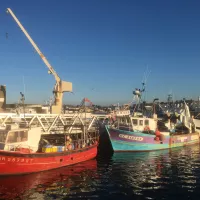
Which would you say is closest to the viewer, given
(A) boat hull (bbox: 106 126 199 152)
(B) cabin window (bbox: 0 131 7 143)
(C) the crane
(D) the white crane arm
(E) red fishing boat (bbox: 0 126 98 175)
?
(E) red fishing boat (bbox: 0 126 98 175)

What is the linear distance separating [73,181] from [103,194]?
14.6 ft

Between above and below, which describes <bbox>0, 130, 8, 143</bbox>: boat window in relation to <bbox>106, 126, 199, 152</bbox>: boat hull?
above

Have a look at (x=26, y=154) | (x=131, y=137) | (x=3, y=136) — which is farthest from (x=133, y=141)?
(x=3, y=136)

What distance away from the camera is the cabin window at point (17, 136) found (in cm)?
2467

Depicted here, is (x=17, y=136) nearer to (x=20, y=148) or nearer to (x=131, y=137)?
(x=20, y=148)

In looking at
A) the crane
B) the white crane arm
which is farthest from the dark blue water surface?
the white crane arm

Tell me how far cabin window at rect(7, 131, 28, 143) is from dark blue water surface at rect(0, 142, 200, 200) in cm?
369

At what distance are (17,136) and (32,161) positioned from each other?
2919mm

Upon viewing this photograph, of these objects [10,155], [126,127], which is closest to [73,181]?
[10,155]

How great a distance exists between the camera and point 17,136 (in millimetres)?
25172

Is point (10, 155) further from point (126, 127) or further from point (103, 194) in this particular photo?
point (126, 127)

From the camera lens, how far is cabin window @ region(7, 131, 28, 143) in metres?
24.7

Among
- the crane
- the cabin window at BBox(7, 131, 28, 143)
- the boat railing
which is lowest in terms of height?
the boat railing

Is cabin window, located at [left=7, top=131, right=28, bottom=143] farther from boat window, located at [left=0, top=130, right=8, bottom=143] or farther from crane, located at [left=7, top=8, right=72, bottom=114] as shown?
crane, located at [left=7, top=8, right=72, bottom=114]
